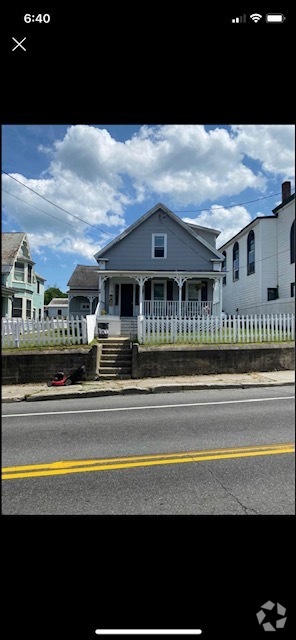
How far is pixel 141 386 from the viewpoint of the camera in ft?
26.2

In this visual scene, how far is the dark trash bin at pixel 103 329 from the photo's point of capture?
Answer: 12320mm

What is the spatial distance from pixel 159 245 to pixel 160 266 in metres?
1.29

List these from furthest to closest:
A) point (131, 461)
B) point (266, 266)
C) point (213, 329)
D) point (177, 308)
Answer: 1. point (266, 266)
2. point (177, 308)
3. point (213, 329)
4. point (131, 461)

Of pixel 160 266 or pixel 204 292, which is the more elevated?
pixel 160 266

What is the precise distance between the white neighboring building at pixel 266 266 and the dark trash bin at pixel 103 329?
28.7 feet

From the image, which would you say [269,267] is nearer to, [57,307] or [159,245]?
[159,245]

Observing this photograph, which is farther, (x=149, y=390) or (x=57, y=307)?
(x=57, y=307)
